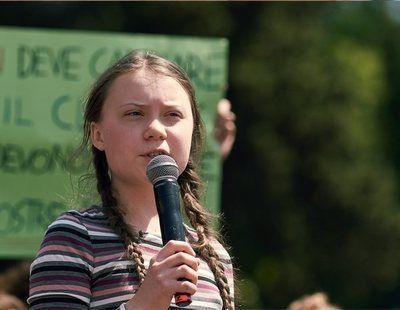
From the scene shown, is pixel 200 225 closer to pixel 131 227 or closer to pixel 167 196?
pixel 131 227

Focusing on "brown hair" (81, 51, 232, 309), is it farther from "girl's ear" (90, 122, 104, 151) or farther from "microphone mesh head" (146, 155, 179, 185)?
"microphone mesh head" (146, 155, 179, 185)

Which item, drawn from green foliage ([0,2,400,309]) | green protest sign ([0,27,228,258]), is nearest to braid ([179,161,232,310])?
green protest sign ([0,27,228,258])

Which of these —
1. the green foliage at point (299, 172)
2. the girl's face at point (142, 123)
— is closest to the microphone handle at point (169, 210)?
the girl's face at point (142, 123)

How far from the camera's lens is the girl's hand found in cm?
247

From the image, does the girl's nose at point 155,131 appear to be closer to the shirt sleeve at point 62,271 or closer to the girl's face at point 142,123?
the girl's face at point 142,123

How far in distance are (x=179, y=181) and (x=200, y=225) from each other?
10cm

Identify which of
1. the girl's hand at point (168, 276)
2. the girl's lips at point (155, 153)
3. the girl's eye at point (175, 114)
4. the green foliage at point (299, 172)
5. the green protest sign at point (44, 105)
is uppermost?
the green foliage at point (299, 172)

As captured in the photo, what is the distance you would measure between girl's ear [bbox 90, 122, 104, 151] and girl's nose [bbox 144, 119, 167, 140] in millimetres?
155

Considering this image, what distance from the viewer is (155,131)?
2.71 metres

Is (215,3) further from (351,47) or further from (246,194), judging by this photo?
(351,47)

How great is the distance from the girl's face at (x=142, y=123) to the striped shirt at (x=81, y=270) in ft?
0.45

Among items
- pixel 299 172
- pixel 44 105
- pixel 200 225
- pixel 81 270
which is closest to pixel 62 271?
pixel 81 270

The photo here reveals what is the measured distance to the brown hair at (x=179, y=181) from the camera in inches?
108

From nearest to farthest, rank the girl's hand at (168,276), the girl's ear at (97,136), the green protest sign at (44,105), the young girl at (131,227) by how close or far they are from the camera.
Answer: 1. the girl's hand at (168,276)
2. the young girl at (131,227)
3. the girl's ear at (97,136)
4. the green protest sign at (44,105)
